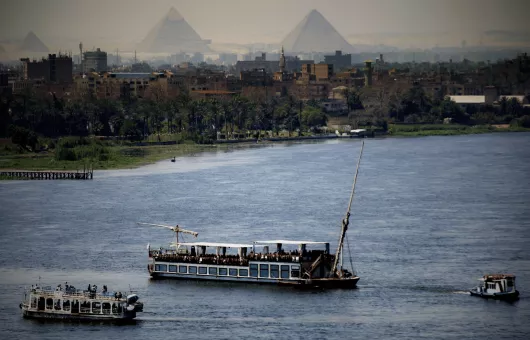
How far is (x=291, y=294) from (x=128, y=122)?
85.2 meters

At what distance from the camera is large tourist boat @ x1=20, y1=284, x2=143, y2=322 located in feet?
147

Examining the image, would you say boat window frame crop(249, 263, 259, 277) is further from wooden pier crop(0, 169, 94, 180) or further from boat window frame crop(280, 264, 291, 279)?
wooden pier crop(0, 169, 94, 180)

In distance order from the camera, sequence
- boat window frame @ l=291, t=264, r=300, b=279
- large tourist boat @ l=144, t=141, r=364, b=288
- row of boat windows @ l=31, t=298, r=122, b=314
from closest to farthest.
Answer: row of boat windows @ l=31, t=298, r=122, b=314 → large tourist boat @ l=144, t=141, r=364, b=288 → boat window frame @ l=291, t=264, r=300, b=279

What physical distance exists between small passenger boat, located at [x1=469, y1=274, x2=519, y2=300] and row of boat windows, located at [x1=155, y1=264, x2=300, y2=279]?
7.05 metres

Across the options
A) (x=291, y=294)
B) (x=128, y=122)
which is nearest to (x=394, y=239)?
(x=291, y=294)

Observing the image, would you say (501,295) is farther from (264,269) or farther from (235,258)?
(235,258)

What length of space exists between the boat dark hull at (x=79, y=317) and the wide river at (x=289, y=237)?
1.40 ft

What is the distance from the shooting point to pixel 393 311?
4556 centimetres

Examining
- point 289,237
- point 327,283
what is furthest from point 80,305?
point 289,237

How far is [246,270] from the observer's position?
1973 inches

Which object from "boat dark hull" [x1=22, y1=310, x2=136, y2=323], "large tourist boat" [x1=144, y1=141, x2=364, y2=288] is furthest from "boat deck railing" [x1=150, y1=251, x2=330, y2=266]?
"boat dark hull" [x1=22, y1=310, x2=136, y2=323]

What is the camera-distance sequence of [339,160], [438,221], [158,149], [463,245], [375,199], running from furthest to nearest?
[158,149] → [339,160] → [375,199] → [438,221] → [463,245]

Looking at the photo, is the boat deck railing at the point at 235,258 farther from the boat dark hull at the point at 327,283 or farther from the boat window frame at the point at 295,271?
the boat dark hull at the point at 327,283

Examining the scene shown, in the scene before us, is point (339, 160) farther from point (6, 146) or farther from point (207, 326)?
point (207, 326)
